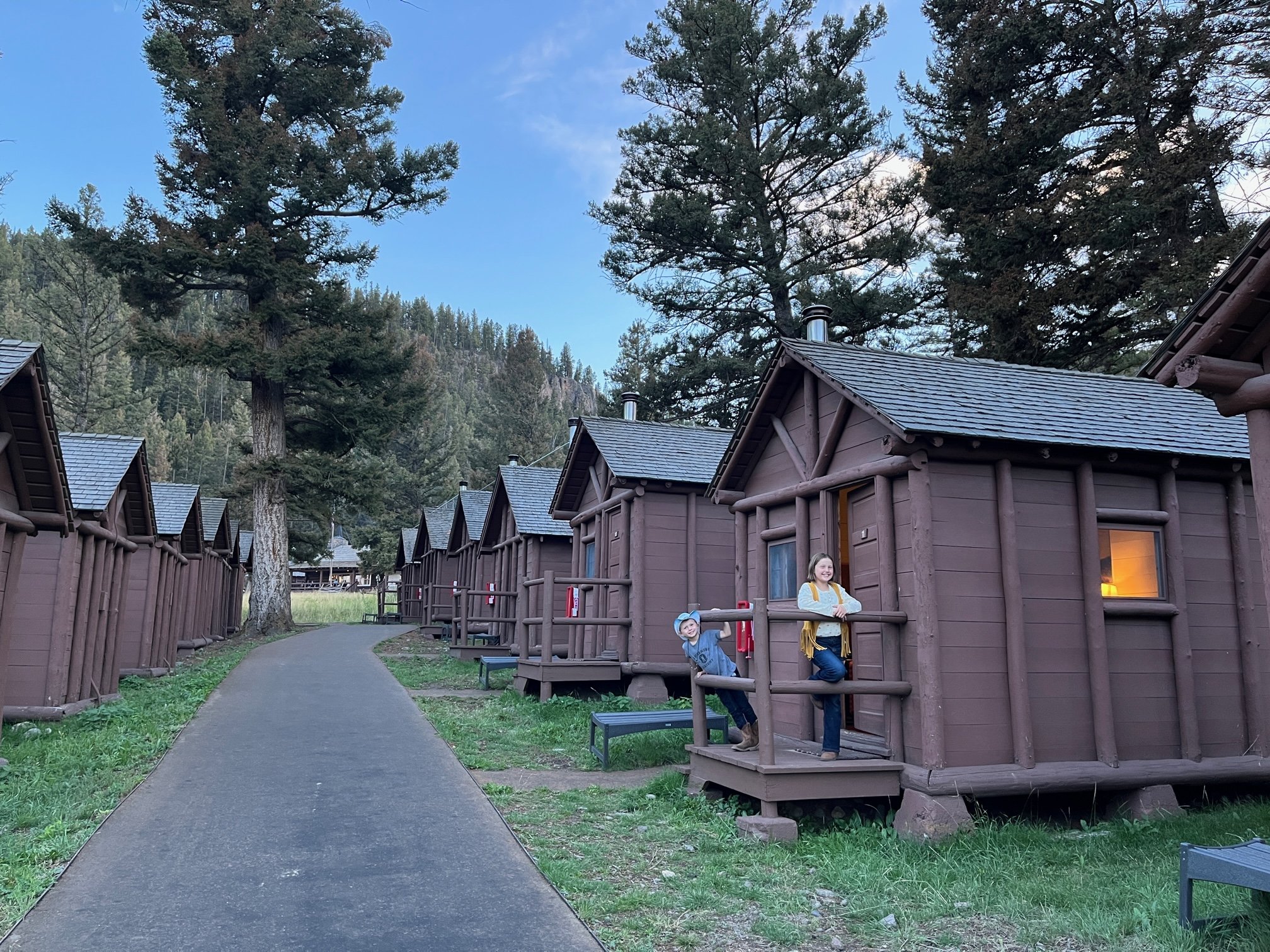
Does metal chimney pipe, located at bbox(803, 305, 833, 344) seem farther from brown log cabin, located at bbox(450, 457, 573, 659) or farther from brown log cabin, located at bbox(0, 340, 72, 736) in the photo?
brown log cabin, located at bbox(450, 457, 573, 659)

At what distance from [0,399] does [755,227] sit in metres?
22.3

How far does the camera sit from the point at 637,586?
50.9 ft

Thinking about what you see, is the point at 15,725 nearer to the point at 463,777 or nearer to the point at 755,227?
the point at 463,777

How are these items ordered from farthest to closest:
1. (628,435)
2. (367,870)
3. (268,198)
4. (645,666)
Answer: (268,198) → (628,435) → (645,666) → (367,870)

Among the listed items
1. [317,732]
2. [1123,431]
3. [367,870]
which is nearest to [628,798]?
[367,870]

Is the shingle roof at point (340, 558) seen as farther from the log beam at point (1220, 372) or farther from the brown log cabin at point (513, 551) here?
the log beam at point (1220, 372)

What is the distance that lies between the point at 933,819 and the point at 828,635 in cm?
172

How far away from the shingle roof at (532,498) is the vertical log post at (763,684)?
1345 cm

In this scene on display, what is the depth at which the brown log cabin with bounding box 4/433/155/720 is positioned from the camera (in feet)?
41.3

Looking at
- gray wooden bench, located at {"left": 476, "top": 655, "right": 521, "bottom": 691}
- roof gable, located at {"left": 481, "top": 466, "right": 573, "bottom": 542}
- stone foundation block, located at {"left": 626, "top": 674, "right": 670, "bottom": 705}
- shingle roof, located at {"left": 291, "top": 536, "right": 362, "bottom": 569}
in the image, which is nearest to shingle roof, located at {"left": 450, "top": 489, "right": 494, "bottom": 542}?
roof gable, located at {"left": 481, "top": 466, "right": 573, "bottom": 542}

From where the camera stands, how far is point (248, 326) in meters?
30.0

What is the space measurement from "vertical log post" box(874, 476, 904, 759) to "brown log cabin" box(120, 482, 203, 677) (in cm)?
1382

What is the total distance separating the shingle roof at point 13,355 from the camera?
28.8 ft

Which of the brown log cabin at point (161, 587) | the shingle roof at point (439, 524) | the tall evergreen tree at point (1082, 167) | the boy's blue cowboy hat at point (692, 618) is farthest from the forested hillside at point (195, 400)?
the boy's blue cowboy hat at point (692, 618)
